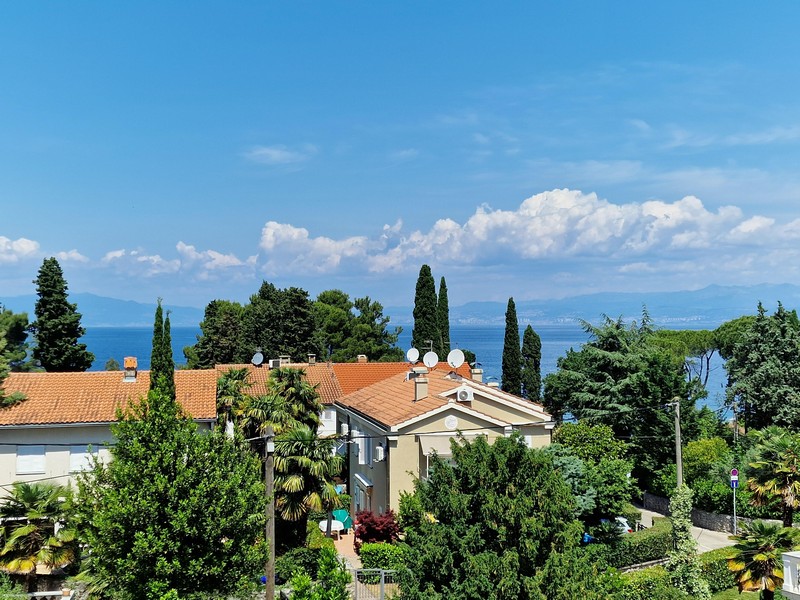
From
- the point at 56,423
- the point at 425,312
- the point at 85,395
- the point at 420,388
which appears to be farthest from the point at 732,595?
the point at 425,312

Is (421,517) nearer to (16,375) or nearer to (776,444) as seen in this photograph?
(776,444)

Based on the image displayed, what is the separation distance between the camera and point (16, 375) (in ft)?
124

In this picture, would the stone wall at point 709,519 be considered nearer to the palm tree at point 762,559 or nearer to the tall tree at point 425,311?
the palm tree at point 762,559

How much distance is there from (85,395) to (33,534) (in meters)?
13.3

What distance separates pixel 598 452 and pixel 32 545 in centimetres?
2620

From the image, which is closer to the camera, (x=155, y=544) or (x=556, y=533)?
(x=556, y=533)

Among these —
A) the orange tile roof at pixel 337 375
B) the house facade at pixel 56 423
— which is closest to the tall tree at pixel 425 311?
the orange tile roof at pixel 337 375

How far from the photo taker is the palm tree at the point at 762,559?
2334 cm

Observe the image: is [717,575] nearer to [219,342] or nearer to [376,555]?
[376,555]

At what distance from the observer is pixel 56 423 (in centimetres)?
3475

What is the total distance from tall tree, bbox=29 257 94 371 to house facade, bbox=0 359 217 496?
762 inches

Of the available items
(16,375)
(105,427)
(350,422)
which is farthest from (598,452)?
(16,375)

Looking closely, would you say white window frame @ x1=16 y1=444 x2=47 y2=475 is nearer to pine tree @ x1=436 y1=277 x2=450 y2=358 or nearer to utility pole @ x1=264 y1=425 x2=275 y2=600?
utility pole @ x1=264 y1=425 x2=275 y2=600

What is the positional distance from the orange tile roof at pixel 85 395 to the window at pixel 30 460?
1.33 meters
